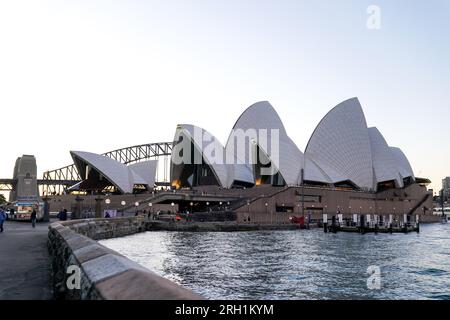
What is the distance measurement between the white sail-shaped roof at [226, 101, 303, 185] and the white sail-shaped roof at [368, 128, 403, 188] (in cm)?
2030

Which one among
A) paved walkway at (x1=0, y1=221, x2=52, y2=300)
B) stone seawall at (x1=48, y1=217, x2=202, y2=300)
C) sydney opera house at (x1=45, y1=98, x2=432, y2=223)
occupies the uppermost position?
sydney opera house at (x1=45, y1=98, x2=432, y2=223)

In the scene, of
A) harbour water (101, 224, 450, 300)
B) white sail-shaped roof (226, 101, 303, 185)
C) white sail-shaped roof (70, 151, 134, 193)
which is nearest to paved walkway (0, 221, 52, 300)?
harbour water (101, 224, 450, 300)

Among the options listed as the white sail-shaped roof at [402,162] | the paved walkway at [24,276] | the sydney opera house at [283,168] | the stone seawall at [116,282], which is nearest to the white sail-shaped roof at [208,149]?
the sydney opera house at [283,168]

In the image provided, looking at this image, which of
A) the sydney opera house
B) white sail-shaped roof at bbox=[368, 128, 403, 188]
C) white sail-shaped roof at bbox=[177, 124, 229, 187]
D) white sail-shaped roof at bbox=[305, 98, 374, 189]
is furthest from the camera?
white sail-shaped roof at bbox=[368, 128, 403, 188]

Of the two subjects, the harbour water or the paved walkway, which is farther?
the harbour water

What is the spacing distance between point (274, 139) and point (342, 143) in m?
15.9

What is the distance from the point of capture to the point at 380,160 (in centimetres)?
10275

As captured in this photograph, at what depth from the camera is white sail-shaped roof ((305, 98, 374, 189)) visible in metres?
92.3

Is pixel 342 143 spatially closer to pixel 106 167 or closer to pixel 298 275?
pixel 106 167

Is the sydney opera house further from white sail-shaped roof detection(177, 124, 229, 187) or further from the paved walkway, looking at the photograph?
the paved walkway

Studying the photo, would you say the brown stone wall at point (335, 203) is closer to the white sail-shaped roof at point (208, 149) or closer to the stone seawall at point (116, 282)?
the white sail-shaped roof at point (208, 149)

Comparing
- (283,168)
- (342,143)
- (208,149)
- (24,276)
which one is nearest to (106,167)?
(208,149)

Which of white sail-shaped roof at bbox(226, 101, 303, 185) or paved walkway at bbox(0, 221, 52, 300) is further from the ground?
white sail-shaped roof at bbox(226, 101, 303, 185)
